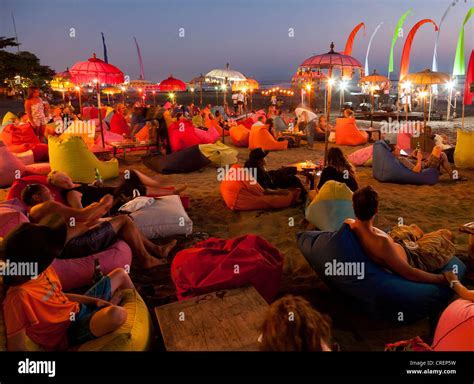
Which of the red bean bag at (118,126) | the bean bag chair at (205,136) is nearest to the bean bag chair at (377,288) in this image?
the bean bag chair at (205,136)

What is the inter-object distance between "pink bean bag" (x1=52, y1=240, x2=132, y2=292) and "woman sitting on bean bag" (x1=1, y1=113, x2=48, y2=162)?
18.7 ft

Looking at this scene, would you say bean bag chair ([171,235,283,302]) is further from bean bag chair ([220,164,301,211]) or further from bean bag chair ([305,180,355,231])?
bean bag chair ([220,164,301,211])

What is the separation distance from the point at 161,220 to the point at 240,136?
23.9 feet

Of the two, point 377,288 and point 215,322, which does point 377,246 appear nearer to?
point 377,288

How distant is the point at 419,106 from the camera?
24.6m

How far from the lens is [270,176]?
617cm

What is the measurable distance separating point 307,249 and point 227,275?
952 millimetres

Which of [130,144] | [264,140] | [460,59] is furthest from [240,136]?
[460,59]

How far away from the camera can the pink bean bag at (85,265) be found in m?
3.33

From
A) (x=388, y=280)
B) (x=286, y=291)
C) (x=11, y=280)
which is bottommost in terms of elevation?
(x=286, y=291)

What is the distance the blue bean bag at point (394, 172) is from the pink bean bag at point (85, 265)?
5.39 m

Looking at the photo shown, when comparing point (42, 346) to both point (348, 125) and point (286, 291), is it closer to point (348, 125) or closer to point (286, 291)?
point (286, 291)

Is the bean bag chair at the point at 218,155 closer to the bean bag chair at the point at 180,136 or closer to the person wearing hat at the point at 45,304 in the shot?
the bean bag chair at the point at 180,136

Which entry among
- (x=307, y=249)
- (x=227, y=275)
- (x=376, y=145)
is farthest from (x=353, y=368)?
(x=376, y=145)
